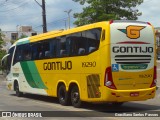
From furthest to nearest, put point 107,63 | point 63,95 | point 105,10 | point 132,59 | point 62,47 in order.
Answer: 1. point 105,10
2. point 63,95
3. point 62,47
4. point 132,59
5. point 107,63

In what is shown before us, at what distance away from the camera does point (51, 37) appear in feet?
62.2

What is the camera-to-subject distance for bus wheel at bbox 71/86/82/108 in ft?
54.5

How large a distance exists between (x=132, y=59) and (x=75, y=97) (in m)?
3.06

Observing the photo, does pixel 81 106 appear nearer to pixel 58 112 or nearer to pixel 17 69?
pixel 58 112

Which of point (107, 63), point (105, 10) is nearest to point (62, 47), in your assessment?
point (107, 63)

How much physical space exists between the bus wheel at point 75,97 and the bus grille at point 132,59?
2.56m

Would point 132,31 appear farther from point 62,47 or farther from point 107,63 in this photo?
point 62,47

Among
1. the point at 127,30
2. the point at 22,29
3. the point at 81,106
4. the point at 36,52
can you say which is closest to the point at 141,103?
the point at 81,106

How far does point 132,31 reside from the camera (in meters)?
15.2

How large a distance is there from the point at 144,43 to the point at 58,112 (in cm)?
394

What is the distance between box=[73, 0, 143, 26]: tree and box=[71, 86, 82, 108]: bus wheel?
609 inches

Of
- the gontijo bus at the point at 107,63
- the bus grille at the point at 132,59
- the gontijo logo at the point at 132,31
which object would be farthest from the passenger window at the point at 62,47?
the gontijo logo at the point at 132,31

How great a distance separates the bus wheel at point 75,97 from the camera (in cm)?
1662

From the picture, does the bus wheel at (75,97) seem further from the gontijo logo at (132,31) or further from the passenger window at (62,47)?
the gontijo logo at (132,31)
